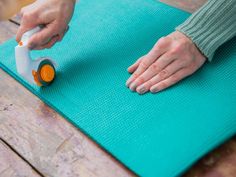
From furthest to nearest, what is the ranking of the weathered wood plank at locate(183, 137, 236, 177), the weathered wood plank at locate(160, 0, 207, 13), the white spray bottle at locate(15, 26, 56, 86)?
1. the weathered wood plank at locate(160, 0, 207, 13)
2. the white spray bottle at locate(15, 26, 56, 86)
3. the weathered wood plank at locate(183, 137, 236, 177)

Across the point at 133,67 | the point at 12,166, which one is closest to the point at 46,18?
the point at 133,67

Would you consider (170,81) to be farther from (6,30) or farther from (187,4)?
(6,30)

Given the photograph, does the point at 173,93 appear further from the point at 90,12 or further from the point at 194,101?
the point at 90,12

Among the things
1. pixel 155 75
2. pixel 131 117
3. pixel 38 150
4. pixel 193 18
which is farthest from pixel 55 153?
pixel 193 18

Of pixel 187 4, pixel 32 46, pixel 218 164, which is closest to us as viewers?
pixel 218 164

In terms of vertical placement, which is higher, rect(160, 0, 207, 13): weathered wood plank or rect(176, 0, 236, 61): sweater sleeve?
rect(176, 0, 236, 61): sweater sleeve

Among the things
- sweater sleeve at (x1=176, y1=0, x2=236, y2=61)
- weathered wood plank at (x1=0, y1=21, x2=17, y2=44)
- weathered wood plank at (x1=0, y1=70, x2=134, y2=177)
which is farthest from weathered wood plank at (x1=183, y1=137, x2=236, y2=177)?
weathered wood plank at (x1=0, y1=21, x2=17, y2=44)

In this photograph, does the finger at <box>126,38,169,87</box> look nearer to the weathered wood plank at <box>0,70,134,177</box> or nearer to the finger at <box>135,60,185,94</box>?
the finger at <box>135,60,185,94</box>

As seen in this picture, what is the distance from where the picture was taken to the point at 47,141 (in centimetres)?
76

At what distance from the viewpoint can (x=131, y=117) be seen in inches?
30.2

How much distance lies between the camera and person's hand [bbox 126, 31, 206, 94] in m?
0.82

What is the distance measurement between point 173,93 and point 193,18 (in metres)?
0.21

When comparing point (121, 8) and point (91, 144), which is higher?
point (121, 8)

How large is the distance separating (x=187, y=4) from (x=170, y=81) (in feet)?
1.20
